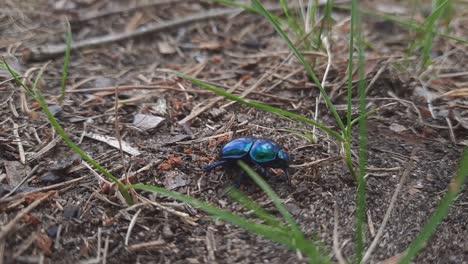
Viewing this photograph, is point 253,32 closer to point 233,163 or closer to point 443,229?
point 233,163

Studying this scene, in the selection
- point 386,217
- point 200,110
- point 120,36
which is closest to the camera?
point 386,217

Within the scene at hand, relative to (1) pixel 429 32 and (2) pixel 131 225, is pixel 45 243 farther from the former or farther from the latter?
(1) pixel 429 32

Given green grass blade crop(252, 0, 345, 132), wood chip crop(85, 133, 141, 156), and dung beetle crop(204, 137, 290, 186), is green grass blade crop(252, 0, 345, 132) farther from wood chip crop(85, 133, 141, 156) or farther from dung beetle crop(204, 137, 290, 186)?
wood chip crop(85, 133, 141, 156)

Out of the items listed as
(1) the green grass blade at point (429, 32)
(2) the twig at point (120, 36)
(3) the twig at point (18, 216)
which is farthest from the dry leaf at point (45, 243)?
(1) the green grass blade at point (429, 32)

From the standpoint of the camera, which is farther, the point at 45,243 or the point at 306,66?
the point at 306,66

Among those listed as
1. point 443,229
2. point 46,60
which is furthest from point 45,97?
point 443,229

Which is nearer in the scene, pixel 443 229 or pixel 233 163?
pixel 443 229

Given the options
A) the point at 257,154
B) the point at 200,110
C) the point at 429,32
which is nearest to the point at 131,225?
the point at 257,154
